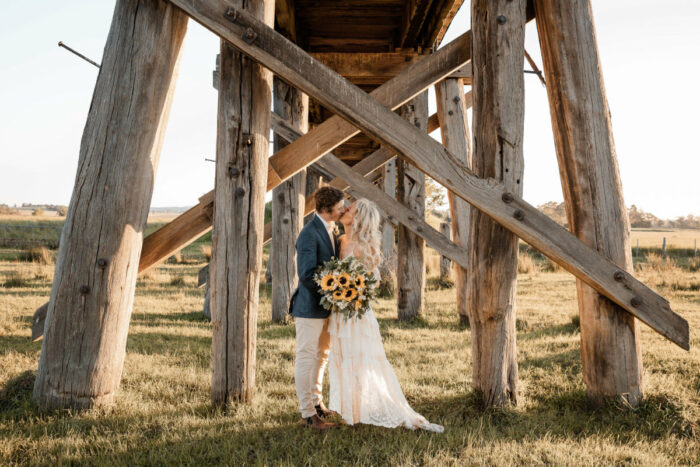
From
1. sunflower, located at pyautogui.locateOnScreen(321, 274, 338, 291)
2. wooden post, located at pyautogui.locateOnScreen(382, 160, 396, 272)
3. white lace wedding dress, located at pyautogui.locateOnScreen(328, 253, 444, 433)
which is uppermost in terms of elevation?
wooden post, located at pyautogui.locateOnScreen(382, 160, 396, 272)

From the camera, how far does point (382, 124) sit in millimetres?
3193

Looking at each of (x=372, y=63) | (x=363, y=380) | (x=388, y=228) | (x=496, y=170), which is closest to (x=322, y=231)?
(x=363, y=380)

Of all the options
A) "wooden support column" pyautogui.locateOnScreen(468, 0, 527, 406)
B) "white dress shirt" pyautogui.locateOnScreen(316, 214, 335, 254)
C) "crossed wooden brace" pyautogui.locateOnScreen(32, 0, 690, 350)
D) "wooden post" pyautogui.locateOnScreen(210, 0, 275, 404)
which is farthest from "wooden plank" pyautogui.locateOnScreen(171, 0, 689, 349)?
"white dress shirt" pyautogui.locateOnScreen(316, 214, 335, 254)

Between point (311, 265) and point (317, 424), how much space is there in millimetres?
1130

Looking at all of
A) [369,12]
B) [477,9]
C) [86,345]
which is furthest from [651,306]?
[369,12]

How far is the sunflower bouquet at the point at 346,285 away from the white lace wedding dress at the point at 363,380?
11 centimetres

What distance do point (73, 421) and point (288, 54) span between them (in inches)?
116

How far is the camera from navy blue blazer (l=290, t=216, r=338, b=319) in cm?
344

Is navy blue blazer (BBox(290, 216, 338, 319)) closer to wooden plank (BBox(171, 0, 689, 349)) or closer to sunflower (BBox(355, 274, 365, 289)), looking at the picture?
sunflower (BBox(355, 274, 365, 289))

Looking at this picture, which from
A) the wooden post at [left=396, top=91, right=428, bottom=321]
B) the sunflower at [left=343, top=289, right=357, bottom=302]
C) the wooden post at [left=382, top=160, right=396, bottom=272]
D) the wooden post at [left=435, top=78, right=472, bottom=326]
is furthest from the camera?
the wooden post at [left=382, top=160, right=396, bottom=272]

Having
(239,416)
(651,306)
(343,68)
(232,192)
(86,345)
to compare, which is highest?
(343,68)

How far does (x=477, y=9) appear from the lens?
3.50 metres

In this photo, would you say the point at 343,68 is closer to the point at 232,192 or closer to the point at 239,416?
the point at 232,192

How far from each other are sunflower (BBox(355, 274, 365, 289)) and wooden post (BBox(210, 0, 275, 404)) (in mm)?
817
